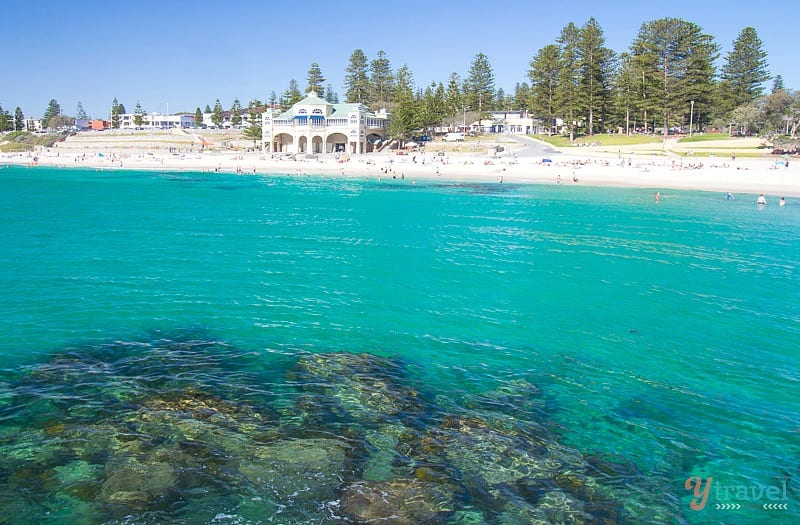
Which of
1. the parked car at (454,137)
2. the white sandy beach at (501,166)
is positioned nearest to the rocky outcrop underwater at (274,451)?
the white sandy beach at (501,166)

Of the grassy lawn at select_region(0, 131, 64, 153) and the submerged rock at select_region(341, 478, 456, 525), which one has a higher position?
the grassy lawn at select_region(0, 131, 64, 153)

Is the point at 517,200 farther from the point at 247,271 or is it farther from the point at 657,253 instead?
the point at 247,271

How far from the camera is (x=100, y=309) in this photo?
1578 cm

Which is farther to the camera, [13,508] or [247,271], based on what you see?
[247,271]

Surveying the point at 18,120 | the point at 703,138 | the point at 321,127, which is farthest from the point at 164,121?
the point at 703,138

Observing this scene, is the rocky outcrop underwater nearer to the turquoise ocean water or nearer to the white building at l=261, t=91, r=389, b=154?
the turquoise ocean water

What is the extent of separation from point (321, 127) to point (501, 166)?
107 ft

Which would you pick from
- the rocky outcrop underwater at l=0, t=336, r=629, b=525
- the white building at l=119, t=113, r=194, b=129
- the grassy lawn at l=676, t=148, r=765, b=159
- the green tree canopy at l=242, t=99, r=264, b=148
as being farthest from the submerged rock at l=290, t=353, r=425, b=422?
the white building at l=119, t=113, r=194, b=129

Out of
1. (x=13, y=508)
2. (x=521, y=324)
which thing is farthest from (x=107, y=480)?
(x=521, y=324)

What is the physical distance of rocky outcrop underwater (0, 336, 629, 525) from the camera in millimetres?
7164

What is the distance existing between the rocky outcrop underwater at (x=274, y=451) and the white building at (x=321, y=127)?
75.2 m

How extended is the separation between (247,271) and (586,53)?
230ft

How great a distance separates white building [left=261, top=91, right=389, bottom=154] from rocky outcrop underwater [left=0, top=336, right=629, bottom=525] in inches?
2960

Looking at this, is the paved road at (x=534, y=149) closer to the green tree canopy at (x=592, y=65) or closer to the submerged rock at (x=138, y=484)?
the green tree canopy at (x=592, y=65)
